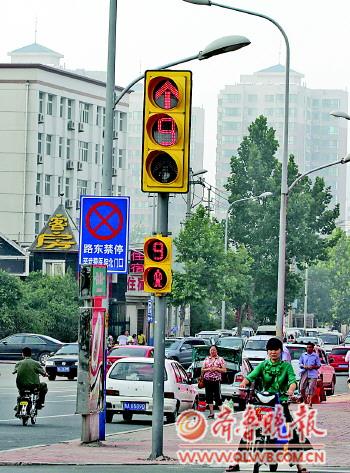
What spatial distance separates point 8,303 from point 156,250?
57420mm

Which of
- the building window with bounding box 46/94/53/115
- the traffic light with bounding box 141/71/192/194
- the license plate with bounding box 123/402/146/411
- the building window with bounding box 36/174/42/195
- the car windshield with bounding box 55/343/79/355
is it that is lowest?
the license plate with bounding box 123/402/146/411

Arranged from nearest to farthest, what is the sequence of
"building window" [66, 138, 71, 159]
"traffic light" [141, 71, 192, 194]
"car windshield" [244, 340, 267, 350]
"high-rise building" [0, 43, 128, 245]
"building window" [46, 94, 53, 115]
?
"traffic light" [141, 71, 192, 194]
"car windshield" [244, 340, 267, 350]
"high-rise building" [0, 43, 128, 245]
"building window" [46, 94, 53, 115]
"building window" [66, 138, 71, 159]

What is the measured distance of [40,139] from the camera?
110 meters

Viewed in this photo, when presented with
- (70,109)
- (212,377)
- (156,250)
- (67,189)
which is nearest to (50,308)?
(70,109)

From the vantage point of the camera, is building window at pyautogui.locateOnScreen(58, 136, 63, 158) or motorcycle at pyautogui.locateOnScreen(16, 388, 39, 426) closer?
motorcycle at pyautogui.locateOnScreen(16, 388, 39, 426)

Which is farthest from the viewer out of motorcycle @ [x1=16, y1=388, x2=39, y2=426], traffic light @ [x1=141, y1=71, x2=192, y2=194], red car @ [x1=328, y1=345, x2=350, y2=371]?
red car @ [x1=328, y1=345, x2=350, y2=371]

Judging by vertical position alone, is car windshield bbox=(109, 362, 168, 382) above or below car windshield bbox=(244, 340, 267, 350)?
below

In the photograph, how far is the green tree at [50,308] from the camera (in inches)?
3098

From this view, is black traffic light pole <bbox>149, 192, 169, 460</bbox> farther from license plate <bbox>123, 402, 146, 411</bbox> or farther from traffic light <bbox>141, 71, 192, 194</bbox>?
license plate <bbox>123, 402, 146, 411</bbox>

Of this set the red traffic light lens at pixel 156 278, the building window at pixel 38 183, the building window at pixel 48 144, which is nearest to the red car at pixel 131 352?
the red traffic light lens at pixel 156 278

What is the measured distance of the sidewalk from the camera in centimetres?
2164

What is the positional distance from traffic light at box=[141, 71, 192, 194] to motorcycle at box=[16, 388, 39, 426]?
12.1 metres

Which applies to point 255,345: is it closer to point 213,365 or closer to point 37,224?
point 213,365

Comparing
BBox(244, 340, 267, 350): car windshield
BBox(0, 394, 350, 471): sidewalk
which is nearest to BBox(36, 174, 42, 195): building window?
BBox(244, 340, 267, 350): car windshield
